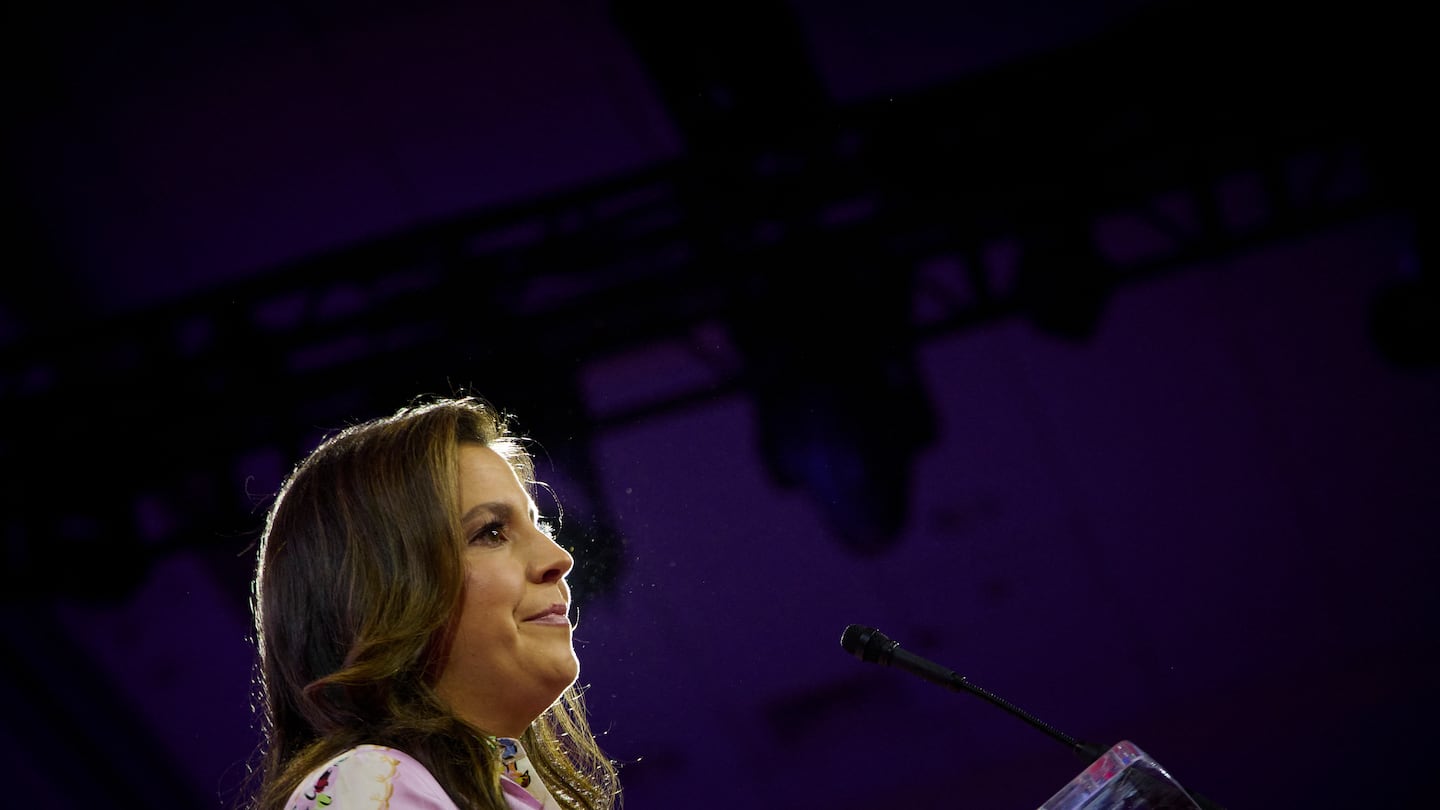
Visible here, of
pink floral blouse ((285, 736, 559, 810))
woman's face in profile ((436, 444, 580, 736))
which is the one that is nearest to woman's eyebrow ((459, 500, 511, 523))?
woman's face in profile ((436, 444, 580, 736))

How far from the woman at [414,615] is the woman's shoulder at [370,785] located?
2 centimetres

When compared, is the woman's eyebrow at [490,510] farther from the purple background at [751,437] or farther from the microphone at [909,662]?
the purple background at [751,437]

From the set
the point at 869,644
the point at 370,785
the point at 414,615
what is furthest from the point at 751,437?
the point at 370,785

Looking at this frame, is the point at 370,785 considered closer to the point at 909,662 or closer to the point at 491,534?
the point at 491,534

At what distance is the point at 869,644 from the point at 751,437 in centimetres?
136

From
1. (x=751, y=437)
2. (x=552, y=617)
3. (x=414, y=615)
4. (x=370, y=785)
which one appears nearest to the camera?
(x=370, y=785)

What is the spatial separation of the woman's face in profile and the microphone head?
351 mm

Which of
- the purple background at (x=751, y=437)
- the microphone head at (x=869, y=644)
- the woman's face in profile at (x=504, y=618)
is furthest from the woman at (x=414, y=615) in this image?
the purple background at (x=751, y=437)

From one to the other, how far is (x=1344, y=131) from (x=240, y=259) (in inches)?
113

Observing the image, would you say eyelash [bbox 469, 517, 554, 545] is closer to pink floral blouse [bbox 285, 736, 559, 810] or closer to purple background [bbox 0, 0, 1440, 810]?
pink floral blouse [bbox 285, 736, 559, 810]

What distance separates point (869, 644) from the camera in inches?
61.1

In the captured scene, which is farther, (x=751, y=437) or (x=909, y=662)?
(x=751, y=437)

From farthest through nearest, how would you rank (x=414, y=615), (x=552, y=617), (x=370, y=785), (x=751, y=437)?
(x=751, y=437)
(x=552, y=617)
(x=414, y=615)
(x=370, y=785)

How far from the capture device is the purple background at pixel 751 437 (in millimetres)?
2771
